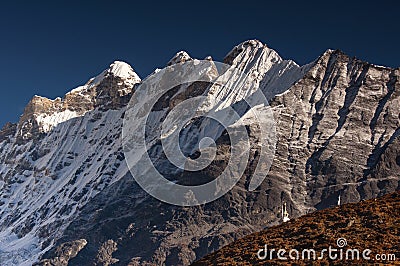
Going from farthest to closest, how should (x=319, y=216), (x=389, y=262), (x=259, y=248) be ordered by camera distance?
(x=319, y=216) → (x=259, y=248) → (x=389, y=262)

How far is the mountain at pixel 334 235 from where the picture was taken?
156 feet

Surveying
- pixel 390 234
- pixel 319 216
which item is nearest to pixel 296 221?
pixel 319 216

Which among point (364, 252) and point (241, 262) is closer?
point (364, 252)

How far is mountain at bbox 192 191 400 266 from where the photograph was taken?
47469 mm

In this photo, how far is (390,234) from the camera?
160 ft

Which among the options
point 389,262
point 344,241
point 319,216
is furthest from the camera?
point 319,216

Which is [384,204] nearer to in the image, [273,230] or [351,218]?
[351,218]

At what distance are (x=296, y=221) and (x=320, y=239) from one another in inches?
243

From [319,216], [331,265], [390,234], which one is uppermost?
[319,216]

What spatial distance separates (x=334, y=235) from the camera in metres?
50.0

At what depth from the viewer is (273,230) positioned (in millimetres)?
55438

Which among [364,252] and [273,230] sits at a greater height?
[273,230]

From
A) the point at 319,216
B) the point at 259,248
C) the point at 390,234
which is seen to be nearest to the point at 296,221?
the point at 319,216

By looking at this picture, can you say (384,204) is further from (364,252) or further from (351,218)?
(364,252)
